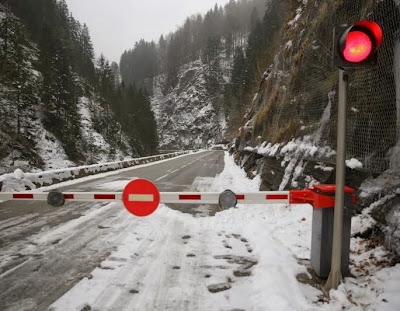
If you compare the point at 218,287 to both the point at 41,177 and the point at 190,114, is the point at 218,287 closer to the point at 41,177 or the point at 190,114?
the point at 41,177

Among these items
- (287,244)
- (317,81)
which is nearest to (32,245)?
(287,244)

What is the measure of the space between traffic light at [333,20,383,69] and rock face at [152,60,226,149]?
86.7 metres

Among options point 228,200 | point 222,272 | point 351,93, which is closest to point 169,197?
point 228,200

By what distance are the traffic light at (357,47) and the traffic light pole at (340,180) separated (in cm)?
14

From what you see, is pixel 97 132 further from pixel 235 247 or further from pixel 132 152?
pixel 235 247

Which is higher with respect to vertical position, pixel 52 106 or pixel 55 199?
pixel 52 106

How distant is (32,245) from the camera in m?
4.76

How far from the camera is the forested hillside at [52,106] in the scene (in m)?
27.2

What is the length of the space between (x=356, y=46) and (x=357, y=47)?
2 cm

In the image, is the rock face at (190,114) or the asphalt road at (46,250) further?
the rock face at (190,114)

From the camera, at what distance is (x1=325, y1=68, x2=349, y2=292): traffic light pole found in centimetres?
307

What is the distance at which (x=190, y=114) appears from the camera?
3903 inches

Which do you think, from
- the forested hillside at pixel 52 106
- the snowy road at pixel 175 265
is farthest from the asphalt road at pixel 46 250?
the forested hillside at pixel 52 106

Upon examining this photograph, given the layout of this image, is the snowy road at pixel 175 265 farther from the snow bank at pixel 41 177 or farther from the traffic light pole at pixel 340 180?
the snow bank at pixel 41 177
